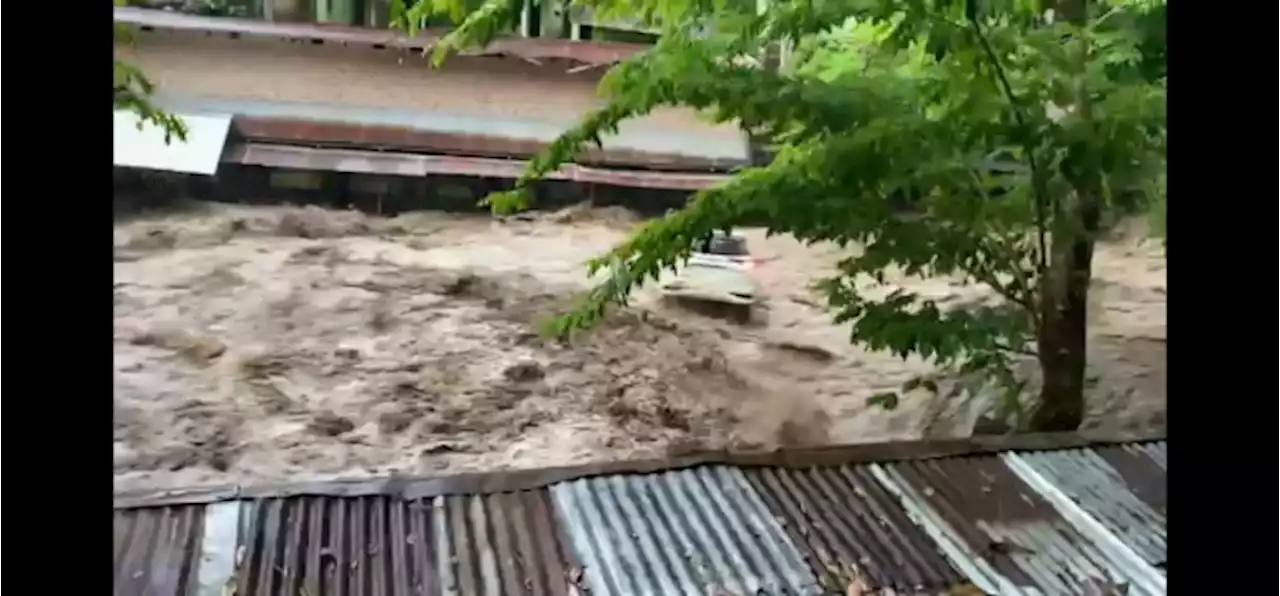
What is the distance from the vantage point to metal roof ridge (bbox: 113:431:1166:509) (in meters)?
1.33

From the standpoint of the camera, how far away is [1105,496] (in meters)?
1.43

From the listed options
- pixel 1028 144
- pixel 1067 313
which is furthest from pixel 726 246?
pixel 1067 313

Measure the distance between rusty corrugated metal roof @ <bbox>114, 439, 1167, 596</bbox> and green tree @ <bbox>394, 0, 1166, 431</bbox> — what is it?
0.79ft

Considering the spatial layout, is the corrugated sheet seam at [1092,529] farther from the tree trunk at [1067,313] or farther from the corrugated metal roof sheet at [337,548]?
the corrugated metal roof sheet at [337,548]

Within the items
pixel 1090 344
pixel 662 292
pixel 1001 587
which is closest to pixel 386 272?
pixel 662 292

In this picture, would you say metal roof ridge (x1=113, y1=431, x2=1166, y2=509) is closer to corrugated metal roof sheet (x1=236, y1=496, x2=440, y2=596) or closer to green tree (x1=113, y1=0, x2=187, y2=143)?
corrugated metal roof sheet (x1=236, y1=496, x2=440, y2=596)

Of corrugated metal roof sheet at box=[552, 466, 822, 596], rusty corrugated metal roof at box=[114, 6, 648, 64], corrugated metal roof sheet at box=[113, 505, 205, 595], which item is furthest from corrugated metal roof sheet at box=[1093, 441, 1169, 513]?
corrugated metal roof sheet at box=[113, 505, 205, 595]

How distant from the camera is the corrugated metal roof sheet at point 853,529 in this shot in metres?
1.23

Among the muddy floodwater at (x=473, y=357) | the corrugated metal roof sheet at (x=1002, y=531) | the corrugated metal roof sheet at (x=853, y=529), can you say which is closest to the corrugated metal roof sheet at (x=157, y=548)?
the muddy floodwater at (x=473, y=357)

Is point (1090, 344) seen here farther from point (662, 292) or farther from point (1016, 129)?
point (662, 292)

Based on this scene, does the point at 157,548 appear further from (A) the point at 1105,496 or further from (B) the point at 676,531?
(A) the point at 1105,496

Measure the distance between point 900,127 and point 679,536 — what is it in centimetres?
57

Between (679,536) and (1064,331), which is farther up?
(1064,331)
